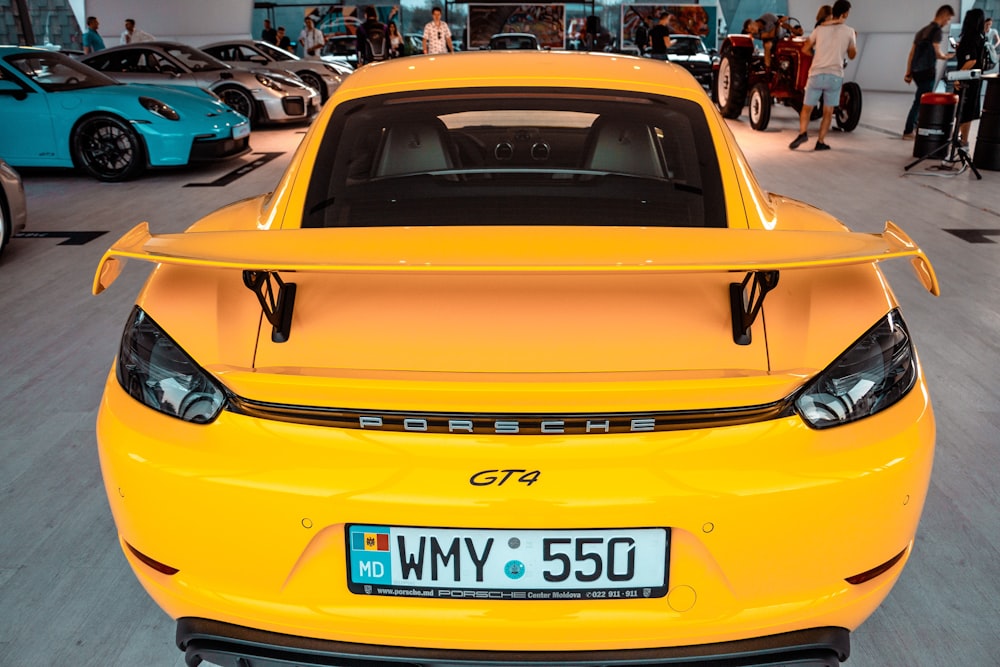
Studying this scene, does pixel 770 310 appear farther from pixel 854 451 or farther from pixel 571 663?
pixel 571 663

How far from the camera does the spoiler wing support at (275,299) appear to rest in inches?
59.2

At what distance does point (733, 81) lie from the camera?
14008mm

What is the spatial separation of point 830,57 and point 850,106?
2.76 m

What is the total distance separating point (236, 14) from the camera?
26.7 meters

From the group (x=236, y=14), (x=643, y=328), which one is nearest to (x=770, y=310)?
(x=643, y=328)

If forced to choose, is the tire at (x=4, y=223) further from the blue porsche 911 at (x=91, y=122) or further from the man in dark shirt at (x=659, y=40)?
the man in dark shirt at (x=659, y=40)

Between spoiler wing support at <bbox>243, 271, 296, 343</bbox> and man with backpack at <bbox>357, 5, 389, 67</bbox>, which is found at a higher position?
spoiler wing support at <bbox>243, 271, 296, 343</bbox>

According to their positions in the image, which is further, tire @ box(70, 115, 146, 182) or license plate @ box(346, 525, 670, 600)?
tire @ box(70, 115, 146, 182)

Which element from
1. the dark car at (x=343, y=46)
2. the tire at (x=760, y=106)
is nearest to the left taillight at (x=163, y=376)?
the tire at (x=760, y=106)

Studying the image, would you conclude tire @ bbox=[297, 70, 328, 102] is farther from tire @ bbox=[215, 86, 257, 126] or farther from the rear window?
the rear window

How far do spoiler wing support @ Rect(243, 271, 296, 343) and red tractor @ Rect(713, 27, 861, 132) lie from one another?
11.5 m

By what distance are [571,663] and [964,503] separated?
1725mm

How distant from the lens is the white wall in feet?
83.8

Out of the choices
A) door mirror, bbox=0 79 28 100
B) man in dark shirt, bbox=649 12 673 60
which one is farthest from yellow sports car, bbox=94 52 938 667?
man in dark shirt, bbox=649 12 673 60
